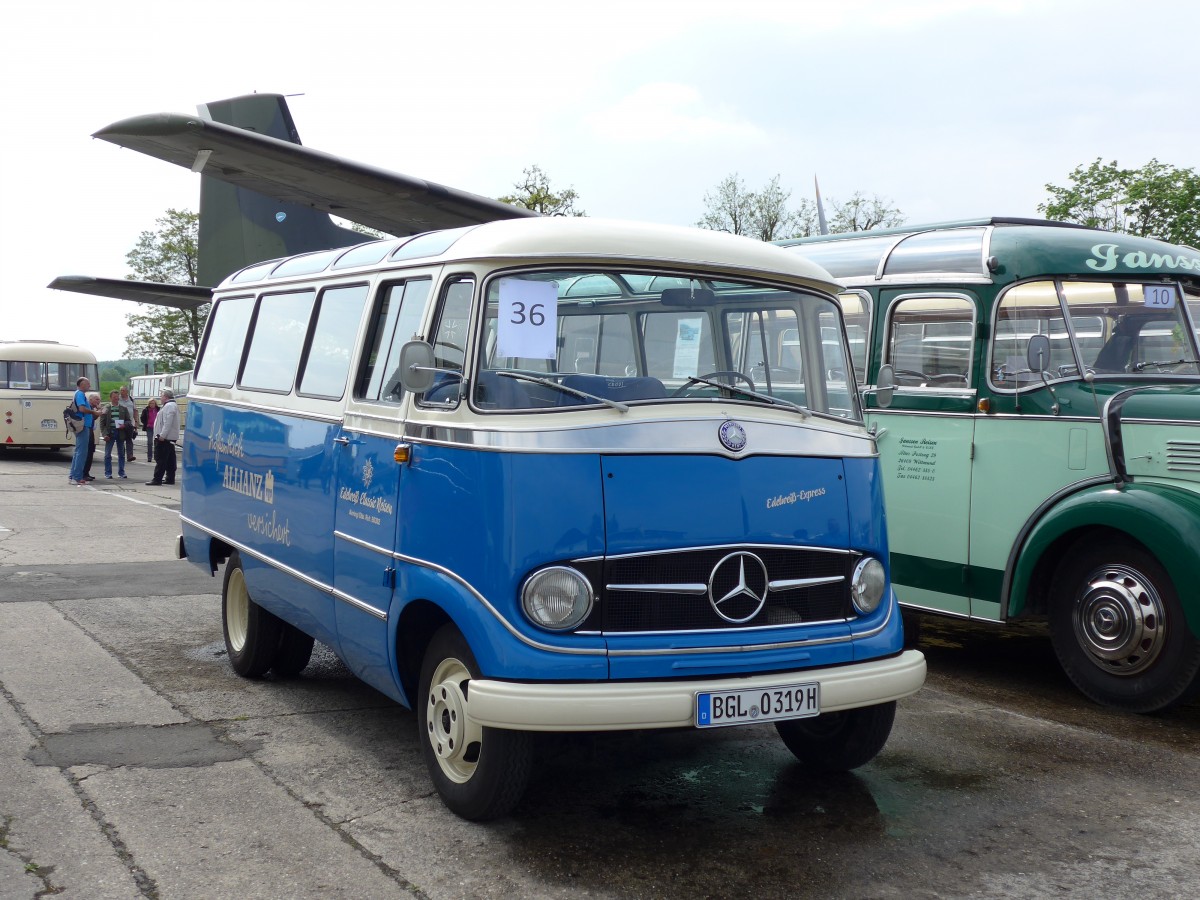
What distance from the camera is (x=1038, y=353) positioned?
6.78 meters

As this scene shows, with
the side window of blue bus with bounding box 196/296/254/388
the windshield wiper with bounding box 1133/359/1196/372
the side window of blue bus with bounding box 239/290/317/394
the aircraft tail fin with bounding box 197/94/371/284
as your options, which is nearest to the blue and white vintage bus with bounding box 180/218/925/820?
the side window of blue bus with bounding box 239/290/317/394

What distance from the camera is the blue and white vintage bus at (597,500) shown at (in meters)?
4.23

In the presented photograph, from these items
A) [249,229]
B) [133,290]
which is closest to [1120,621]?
[249,229]

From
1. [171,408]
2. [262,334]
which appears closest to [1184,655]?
[262,334]

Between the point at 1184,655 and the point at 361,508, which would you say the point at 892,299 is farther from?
the point at 361,508

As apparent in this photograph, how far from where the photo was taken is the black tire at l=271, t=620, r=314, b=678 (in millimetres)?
6809

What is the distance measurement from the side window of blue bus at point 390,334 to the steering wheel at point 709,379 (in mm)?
1059

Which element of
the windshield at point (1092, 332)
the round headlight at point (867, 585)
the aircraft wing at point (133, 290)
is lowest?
the round headlight at point (867, 585)

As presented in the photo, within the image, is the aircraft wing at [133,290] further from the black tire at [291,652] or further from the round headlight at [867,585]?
the round headlight at [867,585]

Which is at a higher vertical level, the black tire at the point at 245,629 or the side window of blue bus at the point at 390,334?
the side window of blue bus at the point at 390,334

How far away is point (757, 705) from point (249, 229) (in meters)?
19.1

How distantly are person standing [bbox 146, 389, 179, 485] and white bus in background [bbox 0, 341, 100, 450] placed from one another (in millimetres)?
6220

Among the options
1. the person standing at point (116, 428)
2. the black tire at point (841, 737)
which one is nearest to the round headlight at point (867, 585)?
the black tire at point (841, 737)

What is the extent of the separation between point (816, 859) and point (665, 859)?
1.73 ft
